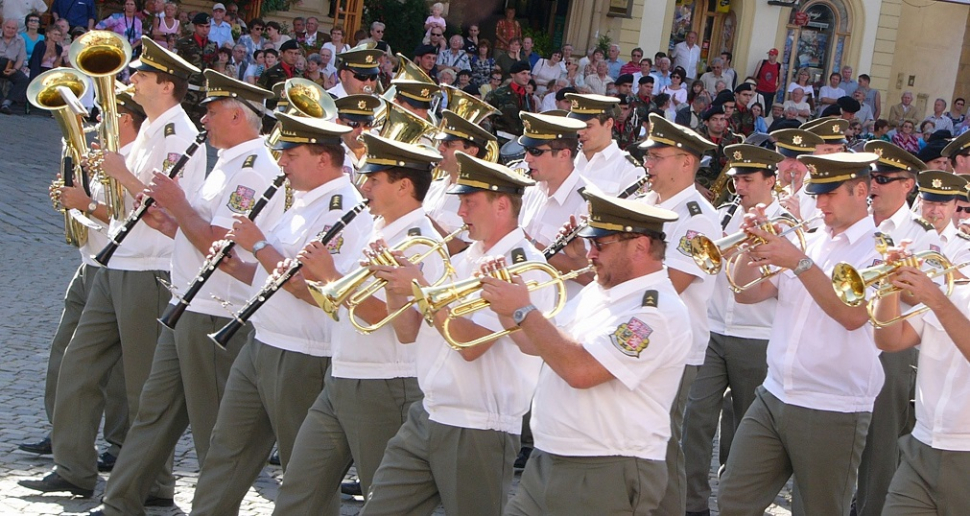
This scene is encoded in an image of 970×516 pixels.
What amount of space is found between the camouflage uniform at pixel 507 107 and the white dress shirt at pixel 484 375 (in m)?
11.4

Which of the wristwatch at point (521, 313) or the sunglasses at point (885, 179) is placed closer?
the wristwatch at point (521, 313)

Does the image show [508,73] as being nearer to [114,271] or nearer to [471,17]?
[471,17]

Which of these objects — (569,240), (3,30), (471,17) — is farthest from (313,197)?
(471,17)

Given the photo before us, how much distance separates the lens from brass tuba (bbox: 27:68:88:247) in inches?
319

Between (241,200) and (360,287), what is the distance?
1619 millimetres

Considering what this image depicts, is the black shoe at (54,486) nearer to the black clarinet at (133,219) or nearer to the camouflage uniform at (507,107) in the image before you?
the black clarinet at (133,219)

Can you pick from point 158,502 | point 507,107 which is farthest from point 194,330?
point 507,107

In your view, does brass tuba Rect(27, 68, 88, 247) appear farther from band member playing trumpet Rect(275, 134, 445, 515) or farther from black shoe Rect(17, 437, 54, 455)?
band member playing trumpet Rect(275, 134, 445, 515)

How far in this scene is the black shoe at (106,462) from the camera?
8375 millimetres

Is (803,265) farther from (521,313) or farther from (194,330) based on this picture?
(194,330)

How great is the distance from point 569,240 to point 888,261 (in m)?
2.16

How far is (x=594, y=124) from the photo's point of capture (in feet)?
31.1

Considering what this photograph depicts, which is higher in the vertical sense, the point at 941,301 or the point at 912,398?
the point at 941,301

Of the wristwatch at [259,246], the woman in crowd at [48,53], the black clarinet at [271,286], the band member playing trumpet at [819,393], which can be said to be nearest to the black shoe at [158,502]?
the black clarinet at [271,286]
